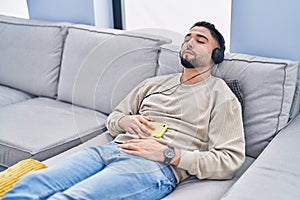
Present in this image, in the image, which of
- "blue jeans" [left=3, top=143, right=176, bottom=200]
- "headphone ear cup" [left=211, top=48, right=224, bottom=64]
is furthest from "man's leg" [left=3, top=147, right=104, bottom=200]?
"headphone ear cup" [left=211, top=48, right=224, bottom=64]

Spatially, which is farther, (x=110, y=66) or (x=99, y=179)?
(x=110, y=66)

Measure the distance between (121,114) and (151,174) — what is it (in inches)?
17.2

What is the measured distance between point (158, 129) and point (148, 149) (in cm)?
12

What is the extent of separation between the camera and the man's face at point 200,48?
1628 mm

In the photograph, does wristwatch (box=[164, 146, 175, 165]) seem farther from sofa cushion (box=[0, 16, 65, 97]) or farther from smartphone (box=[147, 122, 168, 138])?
sofa cushion (box=[0, 16, 65, 97])

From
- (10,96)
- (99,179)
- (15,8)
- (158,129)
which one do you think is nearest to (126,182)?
(99,179)

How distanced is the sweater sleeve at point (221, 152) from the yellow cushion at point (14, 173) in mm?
604

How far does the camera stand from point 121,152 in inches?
59.6

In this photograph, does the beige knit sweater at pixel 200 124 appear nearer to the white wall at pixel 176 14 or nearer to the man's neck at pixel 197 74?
the man's neck at pixel 197 74

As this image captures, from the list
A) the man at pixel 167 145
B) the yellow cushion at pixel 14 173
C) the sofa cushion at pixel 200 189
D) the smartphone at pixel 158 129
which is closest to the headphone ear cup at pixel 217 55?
the man at pixel 167 145

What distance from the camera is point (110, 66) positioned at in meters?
2.07

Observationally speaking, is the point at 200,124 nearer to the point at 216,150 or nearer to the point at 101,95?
the point at 216,150

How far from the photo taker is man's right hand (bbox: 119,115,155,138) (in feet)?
5.20

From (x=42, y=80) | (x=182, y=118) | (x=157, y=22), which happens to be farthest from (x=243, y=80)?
(x=42, y=80)
